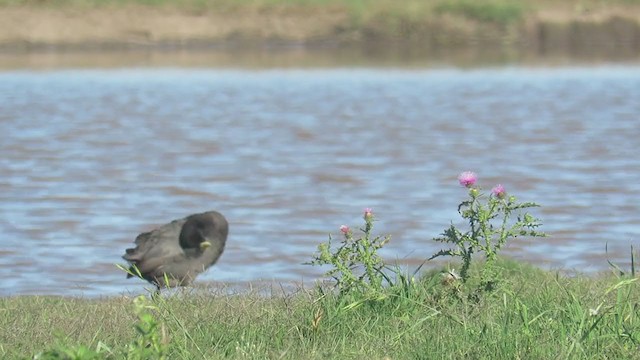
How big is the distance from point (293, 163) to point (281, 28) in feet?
63.0

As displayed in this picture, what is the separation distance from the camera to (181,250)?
320 inches

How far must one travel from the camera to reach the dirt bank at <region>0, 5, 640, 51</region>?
31719 millimetres

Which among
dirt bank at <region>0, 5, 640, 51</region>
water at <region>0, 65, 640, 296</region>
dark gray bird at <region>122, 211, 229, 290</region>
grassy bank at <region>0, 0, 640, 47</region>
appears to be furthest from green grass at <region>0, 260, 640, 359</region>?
grassy bank at <region>0, 0, 640, 47</region>

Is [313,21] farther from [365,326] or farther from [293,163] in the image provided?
[365,326]

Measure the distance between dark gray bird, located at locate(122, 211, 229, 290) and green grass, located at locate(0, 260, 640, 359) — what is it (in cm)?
136

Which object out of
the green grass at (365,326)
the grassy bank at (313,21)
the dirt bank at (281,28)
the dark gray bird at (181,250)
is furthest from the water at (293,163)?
the grassy bank at (313,21)

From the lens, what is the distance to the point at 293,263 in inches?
370

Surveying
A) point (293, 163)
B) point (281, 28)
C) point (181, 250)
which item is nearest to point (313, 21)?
point (281, 28)

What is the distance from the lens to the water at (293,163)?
989 centimetres

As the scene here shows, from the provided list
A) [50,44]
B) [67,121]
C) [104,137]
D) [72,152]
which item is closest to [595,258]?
[72,152]

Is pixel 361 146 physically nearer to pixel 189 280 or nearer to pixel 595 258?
pixel 595 258

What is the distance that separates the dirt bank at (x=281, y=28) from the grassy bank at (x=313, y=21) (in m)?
0.02

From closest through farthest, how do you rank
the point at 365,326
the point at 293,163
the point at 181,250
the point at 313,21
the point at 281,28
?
the point at 365,326, the point at 181,250, the point at 293,163, the point at 281,28, the point at 313,21

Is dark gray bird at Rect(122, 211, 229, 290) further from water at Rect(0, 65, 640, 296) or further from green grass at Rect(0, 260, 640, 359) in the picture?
green grass at Rect(0, 260, 640, 359)
